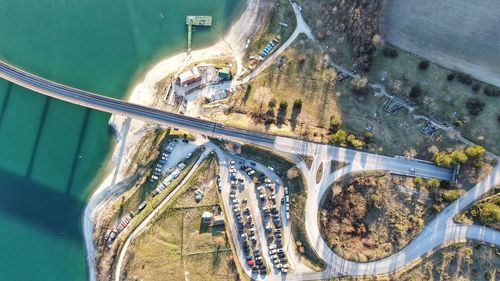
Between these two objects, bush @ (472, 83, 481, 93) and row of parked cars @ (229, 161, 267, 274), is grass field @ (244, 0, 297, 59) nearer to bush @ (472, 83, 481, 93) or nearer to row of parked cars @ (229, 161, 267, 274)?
row of parked cars @ (229, 161, 267, 274)

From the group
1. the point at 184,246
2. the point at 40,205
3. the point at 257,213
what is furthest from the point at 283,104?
the point at 40,205

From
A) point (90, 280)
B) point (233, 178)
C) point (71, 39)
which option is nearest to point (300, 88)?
point (233, 178)

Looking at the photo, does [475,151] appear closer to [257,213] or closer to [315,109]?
[315,109]

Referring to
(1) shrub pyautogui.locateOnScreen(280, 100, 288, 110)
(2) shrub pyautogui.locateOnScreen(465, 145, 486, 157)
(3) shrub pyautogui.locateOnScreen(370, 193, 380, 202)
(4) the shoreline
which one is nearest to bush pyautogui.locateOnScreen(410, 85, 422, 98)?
(2) shrub pyautogui.locateOnScreen(465, 145, 486, 157)

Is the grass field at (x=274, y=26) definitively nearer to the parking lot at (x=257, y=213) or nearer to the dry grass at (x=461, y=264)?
the parking lot at (x=257, y=213)

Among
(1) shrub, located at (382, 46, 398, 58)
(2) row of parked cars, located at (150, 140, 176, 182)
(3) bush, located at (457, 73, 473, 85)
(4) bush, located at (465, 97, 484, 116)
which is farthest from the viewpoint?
(2) row of parked cars, located at (150, 140, 176, 182)

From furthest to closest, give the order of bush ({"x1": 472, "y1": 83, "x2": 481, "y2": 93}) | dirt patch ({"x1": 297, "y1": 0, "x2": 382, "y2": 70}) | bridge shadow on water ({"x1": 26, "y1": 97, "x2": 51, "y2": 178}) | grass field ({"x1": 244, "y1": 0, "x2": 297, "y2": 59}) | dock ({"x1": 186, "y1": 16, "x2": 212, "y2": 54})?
dock ({"x1": 186, "y1": 16, "x2": 212, "y2": 54})
grass field ({"x1": 244, "y1": 0, "x2": 297, "y2": 59})
bridge shadow on water ({"x1": 26, "y1": 97, "x2": 51, "y2": 178})
dirt patch ({"x1": 297, "y1": 0, "x2": 382, "y2": 70})
bush ({"x1": 472, "y1": 83, "x2": 481, "y2": 93})

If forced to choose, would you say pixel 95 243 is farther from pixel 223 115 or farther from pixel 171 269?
pixel 223 115
